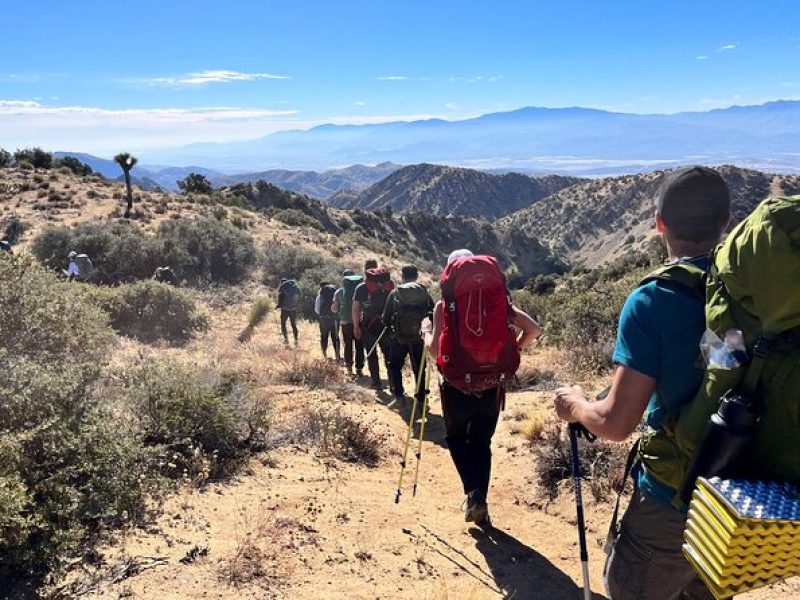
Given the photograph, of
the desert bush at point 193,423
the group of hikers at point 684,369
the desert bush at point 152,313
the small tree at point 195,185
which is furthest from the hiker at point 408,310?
the small tree at point 195,185

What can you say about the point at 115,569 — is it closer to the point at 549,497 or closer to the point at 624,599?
the point at 624,599

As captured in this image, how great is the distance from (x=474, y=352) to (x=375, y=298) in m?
4.35

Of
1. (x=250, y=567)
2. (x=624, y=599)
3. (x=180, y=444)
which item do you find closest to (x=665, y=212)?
(x=624, y=599)

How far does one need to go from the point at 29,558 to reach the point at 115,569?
16.5 inches

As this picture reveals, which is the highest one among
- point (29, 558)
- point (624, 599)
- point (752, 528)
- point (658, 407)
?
point (658, 407)

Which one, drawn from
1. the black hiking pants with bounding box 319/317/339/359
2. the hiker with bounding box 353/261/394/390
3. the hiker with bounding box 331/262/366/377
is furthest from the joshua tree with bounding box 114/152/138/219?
the hiker with bounding box 353/261/394/390

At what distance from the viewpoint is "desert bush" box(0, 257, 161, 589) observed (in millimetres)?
2994

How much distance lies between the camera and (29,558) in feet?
9.68

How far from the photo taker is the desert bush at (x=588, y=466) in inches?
187

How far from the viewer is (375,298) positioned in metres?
8.17

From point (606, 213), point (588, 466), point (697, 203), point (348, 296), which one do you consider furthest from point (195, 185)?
point (606, 213)

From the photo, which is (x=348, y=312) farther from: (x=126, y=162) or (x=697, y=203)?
(x=126, y=162)

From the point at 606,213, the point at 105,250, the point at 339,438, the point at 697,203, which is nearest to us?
the point at 697,203

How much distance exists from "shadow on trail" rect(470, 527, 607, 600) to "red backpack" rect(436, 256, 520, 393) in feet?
3.66
